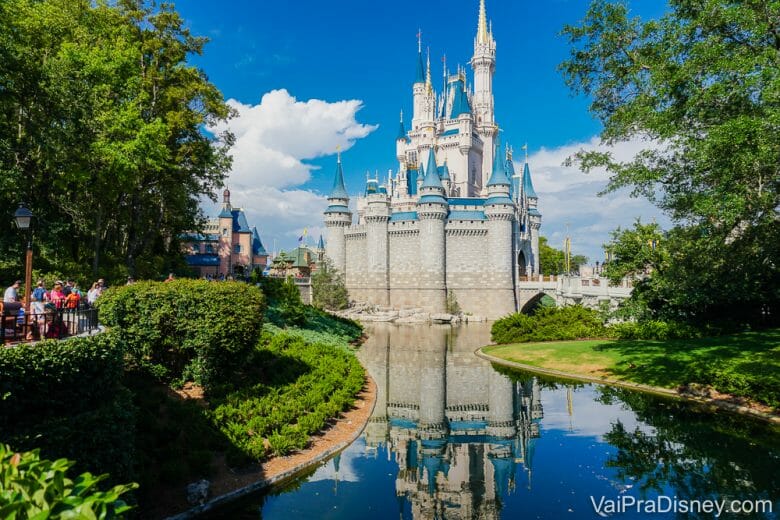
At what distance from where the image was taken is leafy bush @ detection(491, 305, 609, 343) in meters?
27.0

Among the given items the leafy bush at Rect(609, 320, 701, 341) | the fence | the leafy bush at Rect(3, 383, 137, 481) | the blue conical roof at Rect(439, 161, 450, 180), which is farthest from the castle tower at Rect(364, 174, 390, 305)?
the leafy bush at Rect(3, 383, 137, 481)

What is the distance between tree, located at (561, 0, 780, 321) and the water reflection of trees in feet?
17.7

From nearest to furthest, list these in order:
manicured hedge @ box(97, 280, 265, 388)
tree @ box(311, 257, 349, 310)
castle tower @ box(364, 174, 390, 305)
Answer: manicured hedge @ box(97, 280, 265, 388), tree @ box(311, 257, 349, 310), castle tower @ box(364, 174, 390, 305)

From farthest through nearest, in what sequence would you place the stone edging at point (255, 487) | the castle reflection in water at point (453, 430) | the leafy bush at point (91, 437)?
the castle reflection in water at point (453, 430)
the stone edging at point (255, 487)
the leafy bush at point (91, 437)

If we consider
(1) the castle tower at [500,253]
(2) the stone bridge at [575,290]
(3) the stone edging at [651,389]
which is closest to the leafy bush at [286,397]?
(3) the stone edging at [651,389]

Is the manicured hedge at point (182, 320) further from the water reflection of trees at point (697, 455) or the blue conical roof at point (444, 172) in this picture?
the blue conical roof at point (444, 172)

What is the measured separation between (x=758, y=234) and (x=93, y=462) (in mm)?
18078

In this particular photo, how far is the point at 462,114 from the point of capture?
67.8 m

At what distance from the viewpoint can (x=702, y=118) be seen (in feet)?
45.4

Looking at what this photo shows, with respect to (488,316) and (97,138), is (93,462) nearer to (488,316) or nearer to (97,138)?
(97,138)

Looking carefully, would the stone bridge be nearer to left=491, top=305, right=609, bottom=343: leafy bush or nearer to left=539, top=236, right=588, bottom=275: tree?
left=491, top=305, right=609, bottom=343: leafy bush

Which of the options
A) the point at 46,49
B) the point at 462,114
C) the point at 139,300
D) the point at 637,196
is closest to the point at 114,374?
the point at 139,300

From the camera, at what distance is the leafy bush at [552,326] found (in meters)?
27.0

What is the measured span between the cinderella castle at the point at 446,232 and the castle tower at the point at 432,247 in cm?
11
